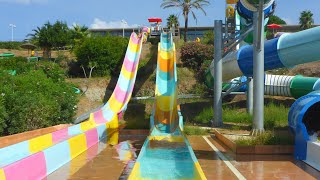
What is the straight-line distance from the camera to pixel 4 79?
14.2 metres

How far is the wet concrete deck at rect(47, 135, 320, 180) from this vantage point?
7380 millimetres

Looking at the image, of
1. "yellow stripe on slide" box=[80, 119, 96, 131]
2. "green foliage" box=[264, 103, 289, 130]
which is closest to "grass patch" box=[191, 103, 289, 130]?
"green foliage" box=[264, 103, 289, 130]

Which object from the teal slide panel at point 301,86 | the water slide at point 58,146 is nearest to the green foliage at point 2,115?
the water slide at point 58,146

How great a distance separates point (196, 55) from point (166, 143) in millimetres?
16605

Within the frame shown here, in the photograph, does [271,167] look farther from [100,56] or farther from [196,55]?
[100,56]

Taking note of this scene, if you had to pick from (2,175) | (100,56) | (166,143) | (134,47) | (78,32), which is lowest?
(166,143)

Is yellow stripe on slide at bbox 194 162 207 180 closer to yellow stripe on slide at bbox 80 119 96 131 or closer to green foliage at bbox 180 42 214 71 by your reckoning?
yellow stripe on slide at bbox 80 119 96 131

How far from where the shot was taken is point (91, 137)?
11578 mm

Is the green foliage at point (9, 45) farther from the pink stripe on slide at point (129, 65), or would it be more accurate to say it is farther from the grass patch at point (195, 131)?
the grass patch at point (195, 131)

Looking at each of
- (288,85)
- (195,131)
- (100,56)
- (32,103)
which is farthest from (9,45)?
(195,131)

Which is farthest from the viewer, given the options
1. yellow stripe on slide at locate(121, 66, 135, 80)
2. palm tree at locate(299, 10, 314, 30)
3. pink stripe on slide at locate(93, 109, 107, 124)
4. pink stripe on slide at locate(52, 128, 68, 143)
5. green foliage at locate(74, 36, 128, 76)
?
palm tree at locate(299, 10, 314, 30)

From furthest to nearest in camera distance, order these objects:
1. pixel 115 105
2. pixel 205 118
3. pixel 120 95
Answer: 1. pixel 120 95
2. pixel 115 105
3. pixel 205 118

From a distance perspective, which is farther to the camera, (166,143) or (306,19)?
(306,19)

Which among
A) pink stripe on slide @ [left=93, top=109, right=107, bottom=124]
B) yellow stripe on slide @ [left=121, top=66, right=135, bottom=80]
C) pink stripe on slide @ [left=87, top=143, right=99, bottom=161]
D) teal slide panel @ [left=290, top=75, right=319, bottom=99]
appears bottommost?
pink stripe on slide @ [left=87, top=143, right=99, bottom=161]
